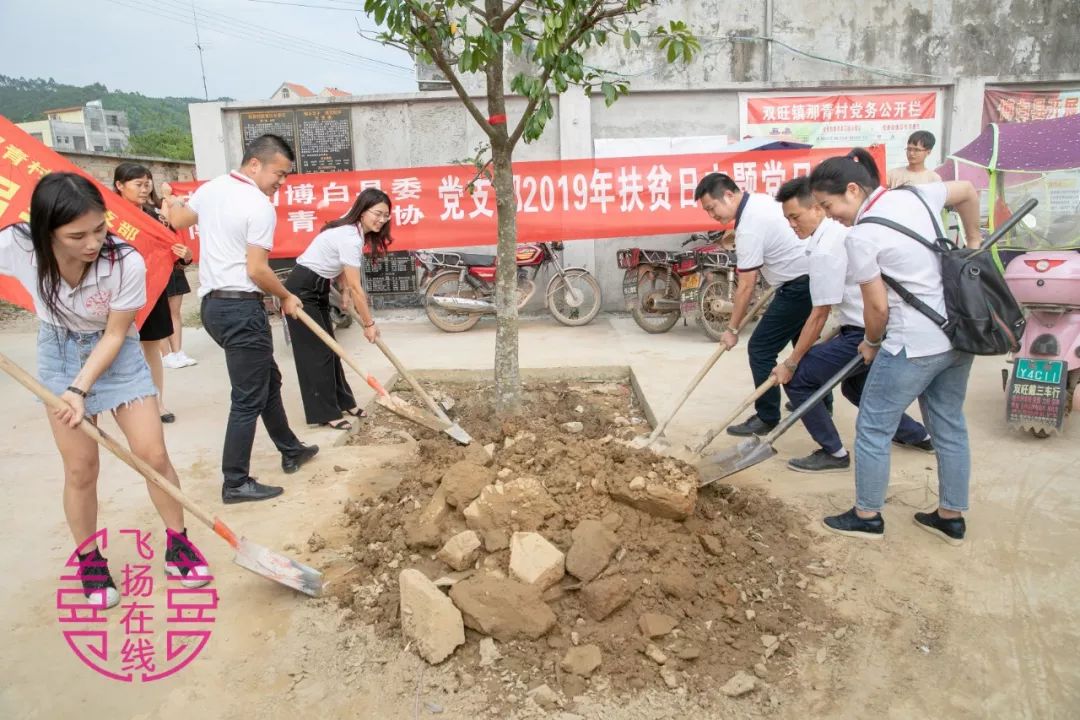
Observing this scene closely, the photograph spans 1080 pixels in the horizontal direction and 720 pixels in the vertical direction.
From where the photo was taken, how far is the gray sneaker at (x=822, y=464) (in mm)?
3830

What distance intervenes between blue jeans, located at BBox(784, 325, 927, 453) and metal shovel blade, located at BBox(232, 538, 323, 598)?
2.64 m

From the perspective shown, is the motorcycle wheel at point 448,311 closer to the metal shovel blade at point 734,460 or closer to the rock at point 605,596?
the metal shovel blade at point 734,460

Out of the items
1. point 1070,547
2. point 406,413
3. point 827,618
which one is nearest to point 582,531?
point 827,618

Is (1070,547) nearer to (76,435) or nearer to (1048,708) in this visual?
(1048,708)

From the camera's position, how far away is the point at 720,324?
6.86 metres

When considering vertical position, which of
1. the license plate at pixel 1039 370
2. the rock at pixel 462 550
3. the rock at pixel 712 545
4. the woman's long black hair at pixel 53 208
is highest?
the woman's long black hair at pixel 53 208

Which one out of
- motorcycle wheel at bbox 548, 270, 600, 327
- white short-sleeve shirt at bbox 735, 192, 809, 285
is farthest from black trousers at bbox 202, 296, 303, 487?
motorcycle wheel at bbox 548, 270, 600, 327

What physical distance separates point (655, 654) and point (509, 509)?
835mm

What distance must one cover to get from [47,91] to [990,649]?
86.6m

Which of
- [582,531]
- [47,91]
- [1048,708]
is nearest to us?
[1048,708]

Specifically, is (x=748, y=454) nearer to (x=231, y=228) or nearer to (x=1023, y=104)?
(x=231, y=228)

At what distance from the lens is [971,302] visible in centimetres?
270

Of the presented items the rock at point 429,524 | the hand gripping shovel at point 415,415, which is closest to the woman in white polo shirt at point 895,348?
the rock at point 429,524

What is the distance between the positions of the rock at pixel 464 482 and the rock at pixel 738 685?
4.17 ft
